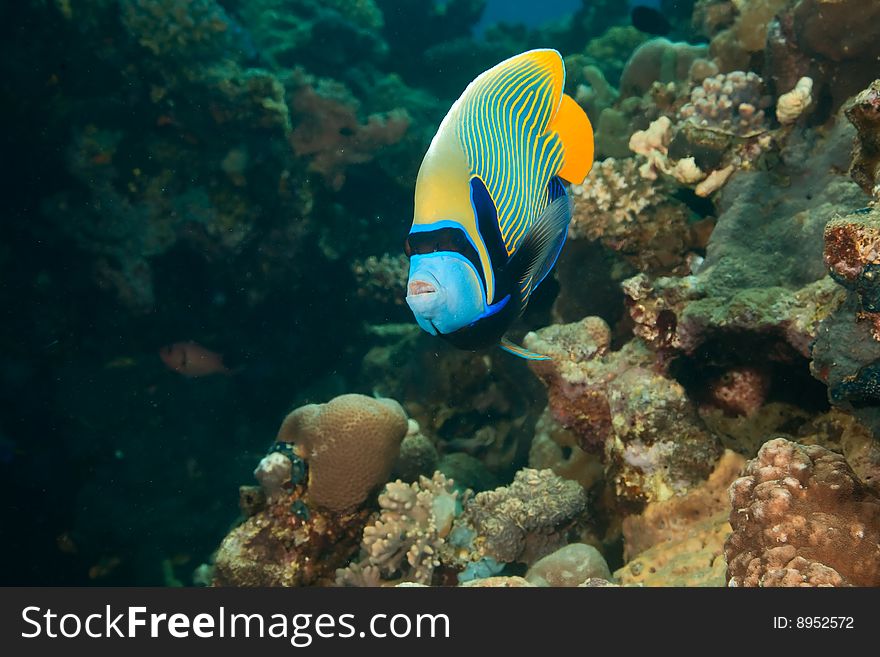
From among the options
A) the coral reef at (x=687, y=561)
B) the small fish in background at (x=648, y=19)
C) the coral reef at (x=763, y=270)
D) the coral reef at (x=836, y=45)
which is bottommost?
the coral reef at (x=687, y=561)

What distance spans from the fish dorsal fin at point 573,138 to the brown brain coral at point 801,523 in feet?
4.58

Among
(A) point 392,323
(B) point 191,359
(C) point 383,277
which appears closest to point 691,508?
Result: (C) point 383,277

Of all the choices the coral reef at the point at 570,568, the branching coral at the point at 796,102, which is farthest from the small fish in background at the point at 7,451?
the branching coral at the point at 796,102

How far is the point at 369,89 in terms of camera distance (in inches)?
456

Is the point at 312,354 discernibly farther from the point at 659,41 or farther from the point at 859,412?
the point at 859,412

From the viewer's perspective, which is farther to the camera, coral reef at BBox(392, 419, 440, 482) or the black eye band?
coral reef at BBox(392, 419, 440, 482)

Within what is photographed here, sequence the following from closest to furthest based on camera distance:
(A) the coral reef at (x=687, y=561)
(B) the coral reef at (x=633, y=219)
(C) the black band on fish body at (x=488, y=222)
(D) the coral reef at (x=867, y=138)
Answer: (C) the black band on fish body at (x=488, y=222)
(D) the coral reef at (x=867, y=138)
(A) the coral reef at (x=687, y=561)
(B) the coral reef at (x=633, y=219)

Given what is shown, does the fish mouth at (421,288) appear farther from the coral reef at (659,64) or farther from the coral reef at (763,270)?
the coral reef at (659,64)

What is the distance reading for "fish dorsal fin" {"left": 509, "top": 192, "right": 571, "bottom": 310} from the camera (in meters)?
1.57

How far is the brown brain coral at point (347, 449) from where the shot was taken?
13.8ft

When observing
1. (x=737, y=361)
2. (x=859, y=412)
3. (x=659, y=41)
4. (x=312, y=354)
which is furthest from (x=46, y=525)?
(x=659, y=41)

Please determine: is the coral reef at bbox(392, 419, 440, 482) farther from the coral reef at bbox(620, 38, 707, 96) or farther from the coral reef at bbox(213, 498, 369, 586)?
the coral reef at bbox(620, 38, 707, 96)

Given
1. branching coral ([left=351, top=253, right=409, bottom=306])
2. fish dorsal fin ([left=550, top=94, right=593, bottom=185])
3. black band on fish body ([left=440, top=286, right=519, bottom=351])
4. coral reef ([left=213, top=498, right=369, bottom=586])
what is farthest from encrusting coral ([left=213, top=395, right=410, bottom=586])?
branching coral ([left=351, top=253, right=409, bottom=306])

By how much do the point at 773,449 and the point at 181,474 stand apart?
823 centimetres
